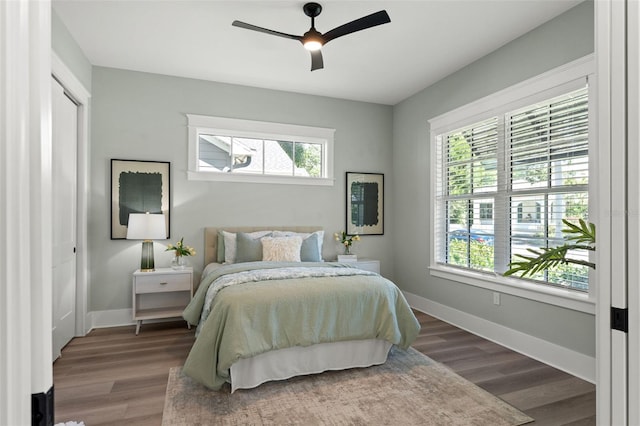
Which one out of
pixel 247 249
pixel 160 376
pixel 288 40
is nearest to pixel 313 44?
pixel 288 40

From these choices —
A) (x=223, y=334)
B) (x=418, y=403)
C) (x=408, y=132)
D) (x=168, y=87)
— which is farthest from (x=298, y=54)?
(x=418, y=403)

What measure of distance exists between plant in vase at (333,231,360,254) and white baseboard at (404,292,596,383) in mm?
1250

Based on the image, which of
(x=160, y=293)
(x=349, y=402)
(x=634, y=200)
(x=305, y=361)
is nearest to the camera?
(x=634, y=200)

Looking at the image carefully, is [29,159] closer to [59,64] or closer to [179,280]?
[59,64]

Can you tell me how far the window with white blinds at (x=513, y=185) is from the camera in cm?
300

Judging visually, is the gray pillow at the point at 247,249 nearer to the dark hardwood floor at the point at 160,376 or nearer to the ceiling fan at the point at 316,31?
the dark hardwood floor at the point at 160,376

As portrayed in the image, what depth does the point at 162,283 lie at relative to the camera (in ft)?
12.9

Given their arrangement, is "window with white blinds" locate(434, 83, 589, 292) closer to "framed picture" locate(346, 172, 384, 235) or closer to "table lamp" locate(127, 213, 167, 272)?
"framed picture" locate(346, 172, 384, 235)

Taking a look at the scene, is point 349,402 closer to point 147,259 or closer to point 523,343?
point 523,343

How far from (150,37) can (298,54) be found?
1.43 meters

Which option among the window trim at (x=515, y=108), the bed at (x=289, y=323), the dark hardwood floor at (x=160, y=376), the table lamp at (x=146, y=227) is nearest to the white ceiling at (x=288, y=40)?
the window trim at (x=515, y=108)

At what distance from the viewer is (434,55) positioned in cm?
381

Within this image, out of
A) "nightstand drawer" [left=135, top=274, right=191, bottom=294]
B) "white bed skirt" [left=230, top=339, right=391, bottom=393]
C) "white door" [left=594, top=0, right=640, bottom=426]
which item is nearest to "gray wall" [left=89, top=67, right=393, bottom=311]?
"nightstand drawer" [left=135, top=274, right=191, bottom=294]

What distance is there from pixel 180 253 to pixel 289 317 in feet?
6.44
